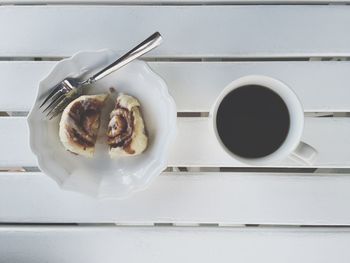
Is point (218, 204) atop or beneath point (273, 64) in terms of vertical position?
beneath

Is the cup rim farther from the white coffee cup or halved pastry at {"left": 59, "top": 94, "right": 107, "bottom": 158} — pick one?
halved pastry at {"left": 59, "top": 94, "right": 107, "bottom": 158}

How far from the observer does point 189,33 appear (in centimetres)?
64

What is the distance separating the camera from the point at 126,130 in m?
0.59

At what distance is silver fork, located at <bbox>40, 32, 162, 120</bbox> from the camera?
23.2 inches

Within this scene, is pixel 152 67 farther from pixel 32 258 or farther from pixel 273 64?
pixel 32 258

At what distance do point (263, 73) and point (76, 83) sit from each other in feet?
0.74

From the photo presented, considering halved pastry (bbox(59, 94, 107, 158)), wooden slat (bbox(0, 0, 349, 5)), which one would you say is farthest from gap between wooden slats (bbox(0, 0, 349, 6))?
halved pastry (bbox(59, 94, 107, 158))

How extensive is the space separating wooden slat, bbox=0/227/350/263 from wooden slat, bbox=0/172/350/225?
14 mm

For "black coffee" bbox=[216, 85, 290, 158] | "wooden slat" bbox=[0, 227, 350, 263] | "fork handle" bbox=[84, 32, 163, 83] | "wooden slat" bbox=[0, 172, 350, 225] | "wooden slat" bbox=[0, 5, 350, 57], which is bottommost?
"wooden slat" bbox=[0, 227, 350, 263]

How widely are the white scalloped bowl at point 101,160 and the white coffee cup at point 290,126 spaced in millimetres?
72

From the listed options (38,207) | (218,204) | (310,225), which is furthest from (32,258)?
(310,225)

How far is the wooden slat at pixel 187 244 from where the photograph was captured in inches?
25.1

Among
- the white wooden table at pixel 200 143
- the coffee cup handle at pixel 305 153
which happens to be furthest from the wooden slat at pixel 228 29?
the coffee cup handle at pixel 305 153

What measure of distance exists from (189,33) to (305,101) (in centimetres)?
16
